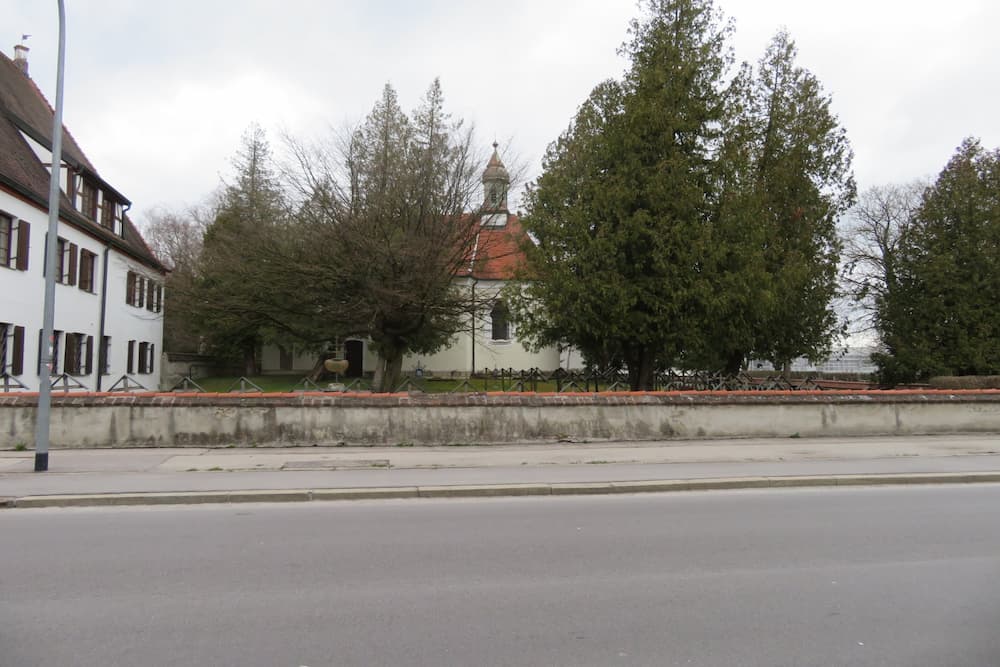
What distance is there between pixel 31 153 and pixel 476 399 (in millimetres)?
21757

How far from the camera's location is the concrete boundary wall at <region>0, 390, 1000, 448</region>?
42.3ft

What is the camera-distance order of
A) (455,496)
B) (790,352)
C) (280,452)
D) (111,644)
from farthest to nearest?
(790,352), (280,452), (455,496), (111,644)

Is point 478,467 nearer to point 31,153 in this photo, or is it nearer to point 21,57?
point 31,153

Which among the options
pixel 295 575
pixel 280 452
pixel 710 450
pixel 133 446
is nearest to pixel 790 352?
pixel 710 450

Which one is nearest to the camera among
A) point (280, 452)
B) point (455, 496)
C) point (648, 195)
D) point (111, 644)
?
point (111, 644)

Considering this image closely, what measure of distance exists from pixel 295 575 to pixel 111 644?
159 cm

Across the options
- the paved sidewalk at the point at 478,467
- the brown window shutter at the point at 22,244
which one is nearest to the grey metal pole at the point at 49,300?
the paved sidewalk at the point at 478,467

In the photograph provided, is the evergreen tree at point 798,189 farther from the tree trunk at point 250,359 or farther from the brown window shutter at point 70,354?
the tree trunk at point 250,359

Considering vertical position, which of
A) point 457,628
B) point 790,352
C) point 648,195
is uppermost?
point 648,195

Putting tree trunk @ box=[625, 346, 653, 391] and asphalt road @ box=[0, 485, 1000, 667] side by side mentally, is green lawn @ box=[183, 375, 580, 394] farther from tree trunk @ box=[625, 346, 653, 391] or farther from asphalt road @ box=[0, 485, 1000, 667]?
asphalt road @ box=[0, 485, 1000, 667]

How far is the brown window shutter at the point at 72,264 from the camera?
85.2 ft

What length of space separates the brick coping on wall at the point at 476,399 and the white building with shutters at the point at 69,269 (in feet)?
23.6

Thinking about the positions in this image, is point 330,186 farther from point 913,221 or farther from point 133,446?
point 913,221

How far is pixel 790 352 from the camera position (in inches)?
1045
